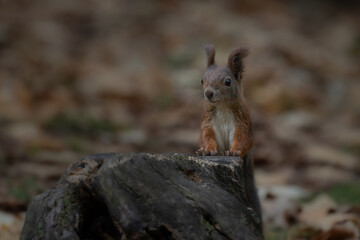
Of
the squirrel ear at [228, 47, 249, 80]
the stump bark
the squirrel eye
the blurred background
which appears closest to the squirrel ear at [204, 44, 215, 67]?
the squirrel ear at [228, 47, 249, 80]

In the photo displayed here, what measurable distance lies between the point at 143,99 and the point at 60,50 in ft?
9.82

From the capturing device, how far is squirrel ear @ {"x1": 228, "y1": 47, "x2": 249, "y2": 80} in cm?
378

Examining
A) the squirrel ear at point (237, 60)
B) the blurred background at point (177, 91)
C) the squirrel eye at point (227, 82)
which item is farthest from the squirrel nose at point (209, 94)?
the blurred background at point (177, 91)

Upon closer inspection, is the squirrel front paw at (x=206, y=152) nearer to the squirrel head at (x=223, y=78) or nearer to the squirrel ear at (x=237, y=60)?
the squirrel head at (x=223, y=78)

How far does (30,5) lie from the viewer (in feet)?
45.2

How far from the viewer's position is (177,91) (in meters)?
11.6

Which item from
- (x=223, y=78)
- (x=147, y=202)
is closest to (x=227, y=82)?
(x=223, y=78)

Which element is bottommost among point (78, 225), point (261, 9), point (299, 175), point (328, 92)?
point (78, 225)

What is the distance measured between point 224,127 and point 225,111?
0.13 metres

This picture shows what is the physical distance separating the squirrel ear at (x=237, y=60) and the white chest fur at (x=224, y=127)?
0.32 m

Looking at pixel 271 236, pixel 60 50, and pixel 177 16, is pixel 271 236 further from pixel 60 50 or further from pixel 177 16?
pixel 177 16

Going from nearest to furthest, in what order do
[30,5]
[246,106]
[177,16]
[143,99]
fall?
[246,106], [143,99], [30,5], [177,16]

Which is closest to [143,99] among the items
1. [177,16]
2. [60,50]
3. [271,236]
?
[60,50]

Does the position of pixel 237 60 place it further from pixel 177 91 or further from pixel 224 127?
pixel 177 91
